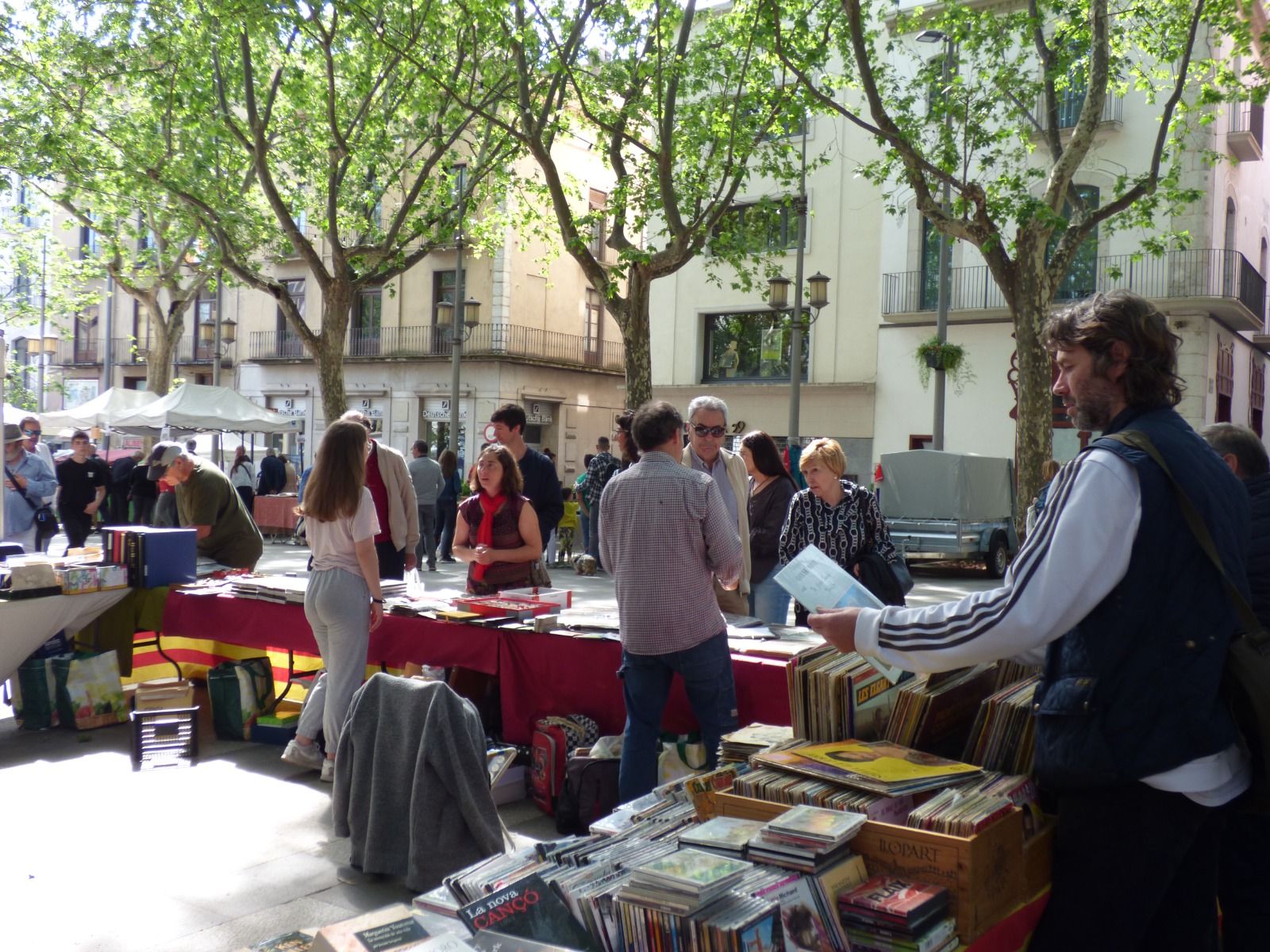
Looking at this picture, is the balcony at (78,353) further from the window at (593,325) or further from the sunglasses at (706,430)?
the sunglasses at (706,430)

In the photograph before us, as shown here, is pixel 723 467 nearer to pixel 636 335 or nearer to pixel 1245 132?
pixel 636 335

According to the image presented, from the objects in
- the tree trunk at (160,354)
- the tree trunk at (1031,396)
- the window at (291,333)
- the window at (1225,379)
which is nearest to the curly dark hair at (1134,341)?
the tree trunk at (1031,396)

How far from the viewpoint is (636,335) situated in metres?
14.0

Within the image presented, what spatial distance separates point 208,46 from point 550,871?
50.6 ft

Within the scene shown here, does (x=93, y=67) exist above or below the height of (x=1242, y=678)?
above

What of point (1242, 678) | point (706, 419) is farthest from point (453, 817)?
point (1242, 678)

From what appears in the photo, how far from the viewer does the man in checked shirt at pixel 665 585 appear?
4383 mm

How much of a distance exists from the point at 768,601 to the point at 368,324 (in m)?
29.8

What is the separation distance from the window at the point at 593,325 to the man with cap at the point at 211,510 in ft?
86.4

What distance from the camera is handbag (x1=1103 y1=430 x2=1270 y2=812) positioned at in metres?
2.06

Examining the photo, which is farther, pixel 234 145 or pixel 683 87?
pixel 234 145

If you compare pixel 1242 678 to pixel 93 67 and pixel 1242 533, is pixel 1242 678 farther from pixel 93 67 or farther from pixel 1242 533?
pixel 93 67

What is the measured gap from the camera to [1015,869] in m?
2.29

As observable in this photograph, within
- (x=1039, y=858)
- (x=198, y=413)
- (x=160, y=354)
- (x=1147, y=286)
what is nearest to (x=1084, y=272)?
(x=1147, y=286)
